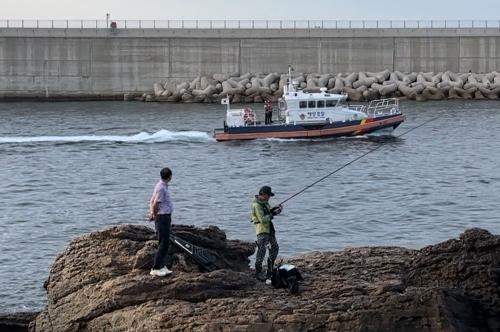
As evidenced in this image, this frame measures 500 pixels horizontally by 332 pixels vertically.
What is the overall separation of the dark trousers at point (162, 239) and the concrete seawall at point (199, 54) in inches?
2486

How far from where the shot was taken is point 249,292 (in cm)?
1352

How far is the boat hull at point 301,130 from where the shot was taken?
49375mm

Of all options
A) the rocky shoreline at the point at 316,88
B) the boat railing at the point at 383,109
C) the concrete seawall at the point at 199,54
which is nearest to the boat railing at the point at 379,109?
the boat railing at the point at 383,109

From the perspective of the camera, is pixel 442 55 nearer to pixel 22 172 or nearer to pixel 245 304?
pixel 22 172

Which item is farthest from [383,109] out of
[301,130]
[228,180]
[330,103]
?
[228,180]

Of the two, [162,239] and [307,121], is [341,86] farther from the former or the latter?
[162,239]

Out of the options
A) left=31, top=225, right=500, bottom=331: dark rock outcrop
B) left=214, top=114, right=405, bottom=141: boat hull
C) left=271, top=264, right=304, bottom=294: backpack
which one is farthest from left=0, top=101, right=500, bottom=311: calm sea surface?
left=271, top=264, right=304, bottom=294: backpack

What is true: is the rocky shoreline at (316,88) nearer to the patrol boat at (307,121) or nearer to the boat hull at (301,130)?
the patrol boat at (307,121)

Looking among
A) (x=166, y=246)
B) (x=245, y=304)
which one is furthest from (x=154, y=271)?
(x=245, y=304)

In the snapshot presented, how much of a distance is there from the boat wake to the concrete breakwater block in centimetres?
1866

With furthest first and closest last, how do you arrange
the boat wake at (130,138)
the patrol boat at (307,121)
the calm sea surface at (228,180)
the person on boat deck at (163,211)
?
the boat wake at (130,138) < the patrol boat at (307,121) < the calm sea surface at (228,180) < the person on boat deck at (163,211)

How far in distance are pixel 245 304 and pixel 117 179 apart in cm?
2606

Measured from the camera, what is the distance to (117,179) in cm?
3825

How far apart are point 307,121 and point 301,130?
529 mm
